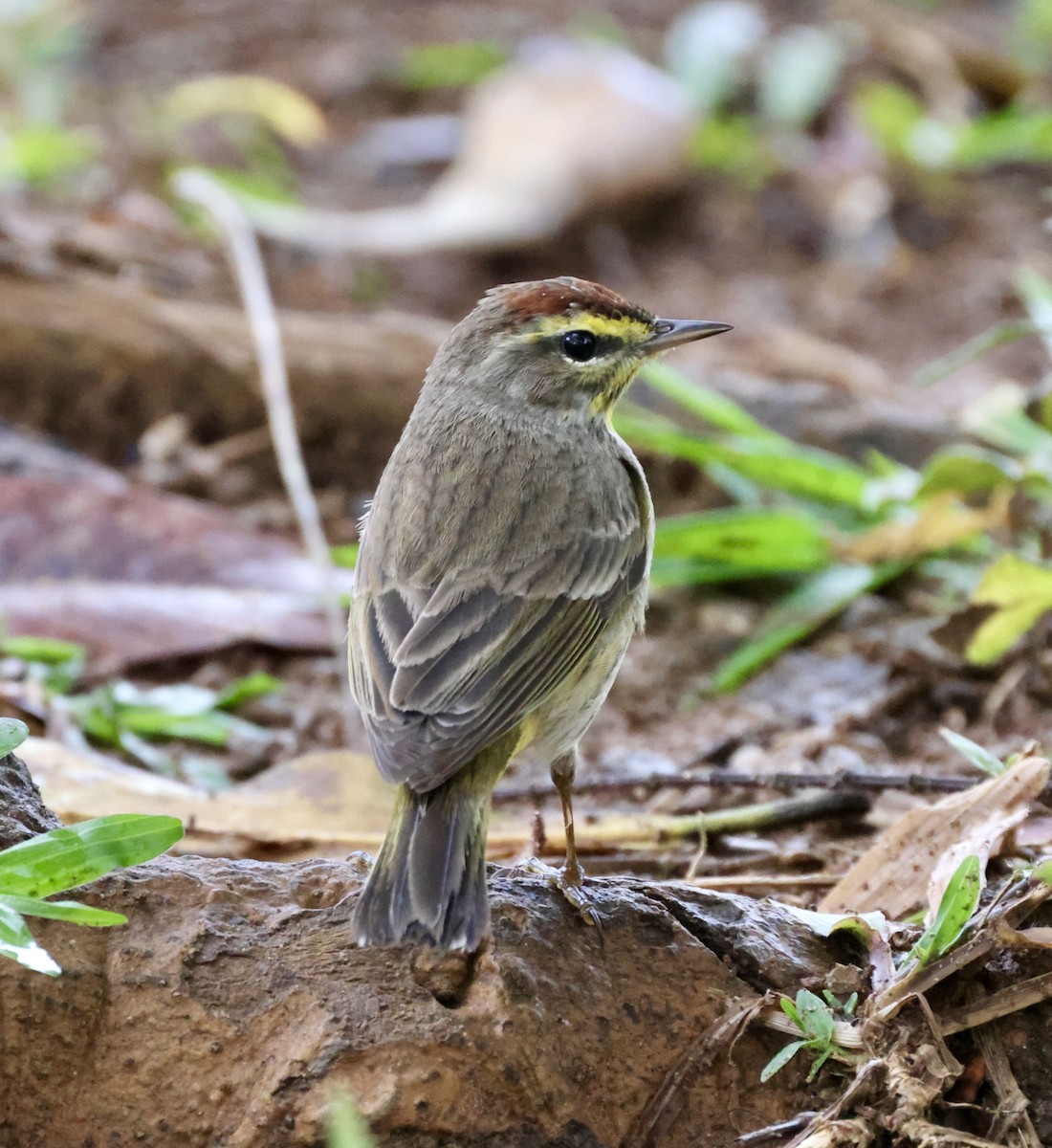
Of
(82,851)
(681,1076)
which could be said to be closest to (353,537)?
(82,851)

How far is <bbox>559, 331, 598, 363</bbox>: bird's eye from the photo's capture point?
484 centimetres

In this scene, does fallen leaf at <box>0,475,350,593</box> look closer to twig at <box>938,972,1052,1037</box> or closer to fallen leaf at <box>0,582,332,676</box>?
fallen leaf at <box>0,582,332,676</box>

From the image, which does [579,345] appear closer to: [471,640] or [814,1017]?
[471,640]

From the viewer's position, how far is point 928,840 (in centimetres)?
396

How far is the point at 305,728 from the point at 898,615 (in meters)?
2.50

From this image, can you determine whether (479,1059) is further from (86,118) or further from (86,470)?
(86,118)

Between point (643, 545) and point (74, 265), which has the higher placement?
point (643, 545)

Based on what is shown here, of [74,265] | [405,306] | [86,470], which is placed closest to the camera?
[86,470]

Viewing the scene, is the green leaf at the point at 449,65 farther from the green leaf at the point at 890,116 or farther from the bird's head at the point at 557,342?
the bird's head at the point at 557,342

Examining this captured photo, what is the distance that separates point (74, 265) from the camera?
811cm

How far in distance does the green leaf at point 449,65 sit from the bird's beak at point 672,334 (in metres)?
8.03

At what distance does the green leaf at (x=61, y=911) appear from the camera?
285 cm

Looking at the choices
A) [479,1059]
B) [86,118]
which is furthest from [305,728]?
[86,118]

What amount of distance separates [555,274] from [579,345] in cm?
551
